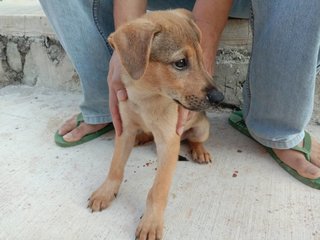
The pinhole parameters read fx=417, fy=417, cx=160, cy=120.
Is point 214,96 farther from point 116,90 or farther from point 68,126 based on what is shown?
point 68,126

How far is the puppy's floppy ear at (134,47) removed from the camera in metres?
1.51

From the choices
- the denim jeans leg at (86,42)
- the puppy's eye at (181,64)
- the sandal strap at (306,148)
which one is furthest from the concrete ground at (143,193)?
the puppy's eye at (181,64)

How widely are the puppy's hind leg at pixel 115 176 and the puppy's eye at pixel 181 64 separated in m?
0.46

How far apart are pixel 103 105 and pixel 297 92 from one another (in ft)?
3.56

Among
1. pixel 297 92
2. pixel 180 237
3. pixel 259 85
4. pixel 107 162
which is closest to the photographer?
pixel 180 237

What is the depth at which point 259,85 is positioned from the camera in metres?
2.00

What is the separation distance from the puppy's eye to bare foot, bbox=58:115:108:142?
992 mm

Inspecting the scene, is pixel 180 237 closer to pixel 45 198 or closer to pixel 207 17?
pixel 45 198

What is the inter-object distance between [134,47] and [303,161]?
105 centimetres

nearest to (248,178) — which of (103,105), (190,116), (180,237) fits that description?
(190,116)

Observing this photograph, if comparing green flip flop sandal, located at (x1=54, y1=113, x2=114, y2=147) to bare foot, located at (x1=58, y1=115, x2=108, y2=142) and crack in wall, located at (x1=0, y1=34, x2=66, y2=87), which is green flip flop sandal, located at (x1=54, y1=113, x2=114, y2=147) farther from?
crack in wall, located at (x1=0, y1=34, x2=66, y2=87)

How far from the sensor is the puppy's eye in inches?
62.0

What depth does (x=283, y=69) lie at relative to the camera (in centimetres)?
185

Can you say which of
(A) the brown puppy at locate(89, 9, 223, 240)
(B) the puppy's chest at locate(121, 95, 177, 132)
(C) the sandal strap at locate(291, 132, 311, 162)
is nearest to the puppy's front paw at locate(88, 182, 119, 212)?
(A) the brown puppy at locate(89, 9, 223, 240)
